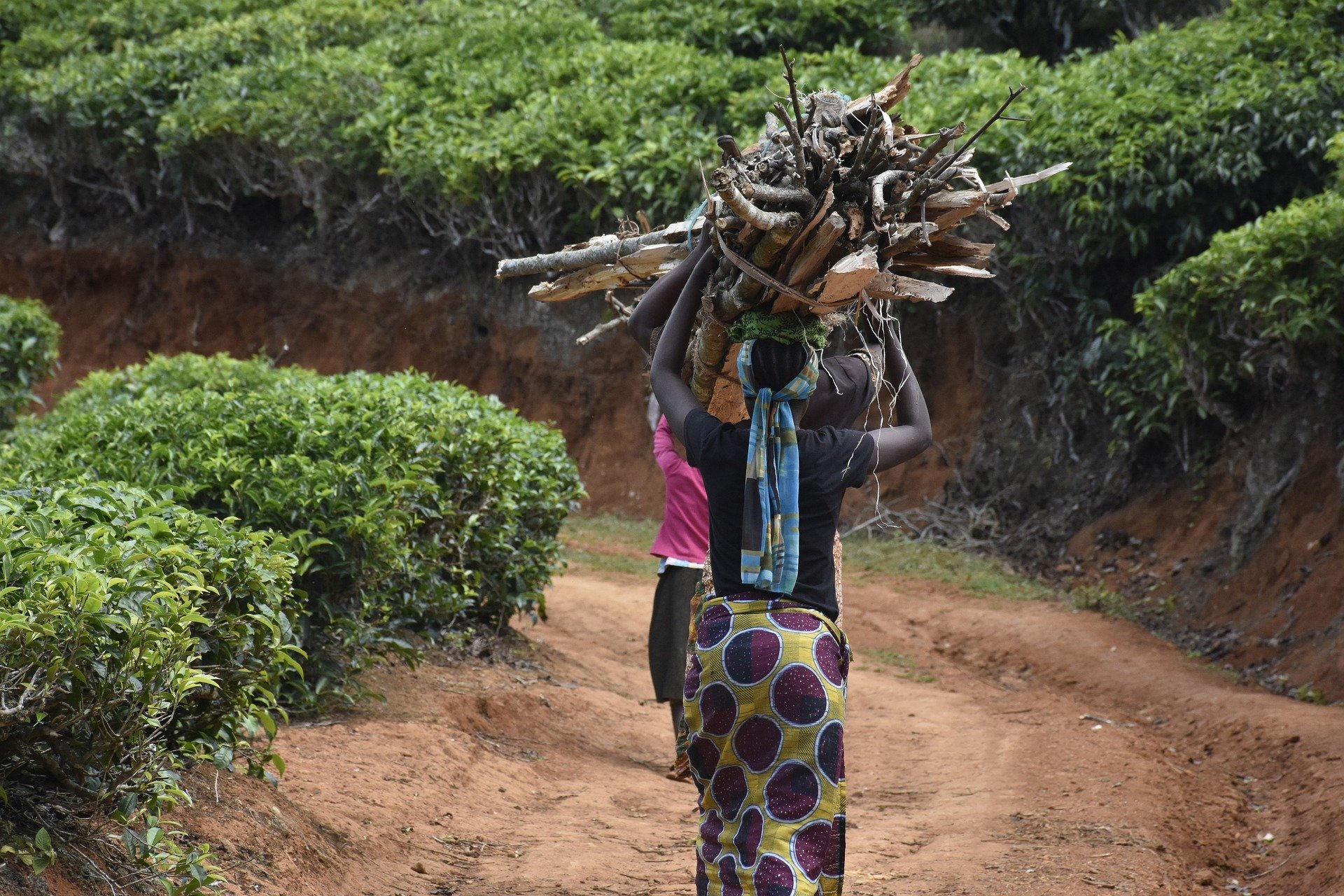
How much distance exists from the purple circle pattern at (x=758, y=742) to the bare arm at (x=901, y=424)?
2.33ft

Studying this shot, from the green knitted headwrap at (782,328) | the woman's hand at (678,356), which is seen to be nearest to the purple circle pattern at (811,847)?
the woman's hand at (678,356)

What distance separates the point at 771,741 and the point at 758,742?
0.03 m

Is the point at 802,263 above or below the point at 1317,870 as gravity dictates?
above

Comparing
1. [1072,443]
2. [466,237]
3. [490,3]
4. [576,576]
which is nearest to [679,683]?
[576,576]

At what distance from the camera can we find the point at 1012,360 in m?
11.9

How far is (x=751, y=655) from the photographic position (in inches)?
121

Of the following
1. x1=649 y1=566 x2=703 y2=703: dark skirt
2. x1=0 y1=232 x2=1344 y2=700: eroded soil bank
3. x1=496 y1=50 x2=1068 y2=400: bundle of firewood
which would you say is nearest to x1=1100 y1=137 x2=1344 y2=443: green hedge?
x1=0 y1=232 x2=1344 y2=700: eroded soil bank

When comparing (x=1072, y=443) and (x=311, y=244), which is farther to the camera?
(x=311, y=244)

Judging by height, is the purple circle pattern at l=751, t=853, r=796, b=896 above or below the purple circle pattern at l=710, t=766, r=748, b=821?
below

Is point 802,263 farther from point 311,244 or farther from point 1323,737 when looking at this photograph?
point 311,244

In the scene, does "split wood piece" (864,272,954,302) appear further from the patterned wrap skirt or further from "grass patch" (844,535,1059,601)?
"grass patch" (844,535,1059,601)

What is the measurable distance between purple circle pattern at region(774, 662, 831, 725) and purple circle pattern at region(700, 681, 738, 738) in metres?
0.10

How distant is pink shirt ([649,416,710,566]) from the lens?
5642mm

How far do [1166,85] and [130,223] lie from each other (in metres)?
13.9
